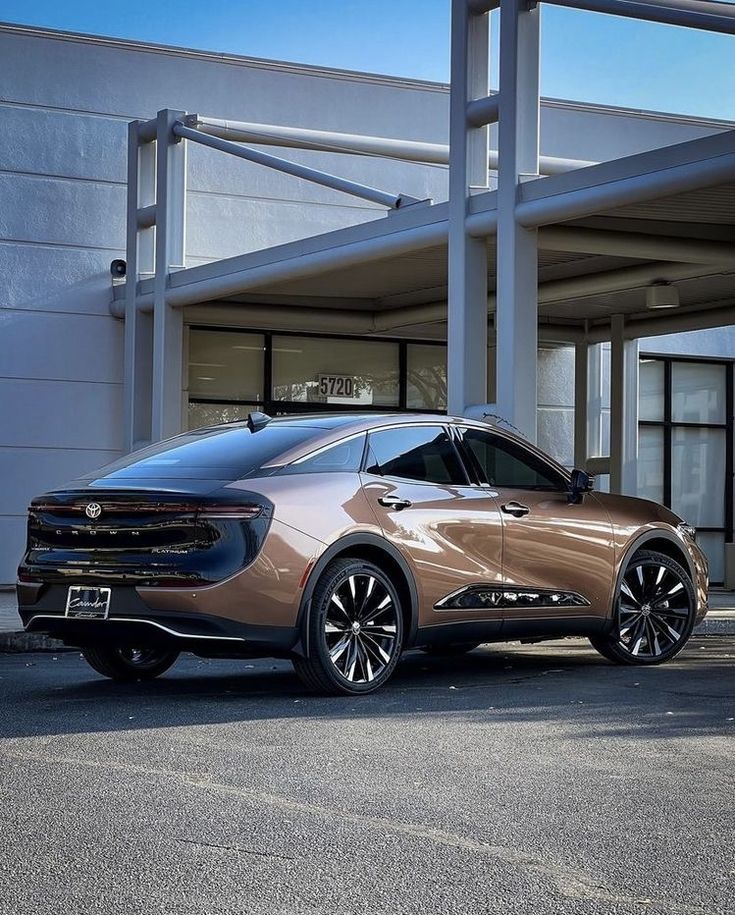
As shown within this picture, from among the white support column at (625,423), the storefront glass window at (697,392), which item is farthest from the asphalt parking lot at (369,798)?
the storefront glass window at (697,392)

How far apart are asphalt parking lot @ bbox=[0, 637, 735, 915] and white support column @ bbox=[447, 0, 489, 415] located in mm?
5105

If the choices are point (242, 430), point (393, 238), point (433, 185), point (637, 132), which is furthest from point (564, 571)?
point (637, 132)

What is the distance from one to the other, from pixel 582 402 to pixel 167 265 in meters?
7.15

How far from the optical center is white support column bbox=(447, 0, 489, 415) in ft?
46.6

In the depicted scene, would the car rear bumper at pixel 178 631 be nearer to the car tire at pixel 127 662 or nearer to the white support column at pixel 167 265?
the car tire at pixel 127 662

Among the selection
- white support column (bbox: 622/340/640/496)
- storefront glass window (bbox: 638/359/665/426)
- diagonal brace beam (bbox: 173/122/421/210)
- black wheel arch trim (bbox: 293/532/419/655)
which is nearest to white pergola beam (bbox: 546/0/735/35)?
diagonal brace beam (bbox: 173/122/421/210)

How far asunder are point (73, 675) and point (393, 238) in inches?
257

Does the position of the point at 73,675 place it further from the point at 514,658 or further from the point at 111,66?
the point at 111,66

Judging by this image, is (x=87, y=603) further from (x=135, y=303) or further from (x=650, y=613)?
(x=135, y=303)

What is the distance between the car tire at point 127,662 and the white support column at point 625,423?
1337 cm


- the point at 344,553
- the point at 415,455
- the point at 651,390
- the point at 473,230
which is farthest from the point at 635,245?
the point at 651,390

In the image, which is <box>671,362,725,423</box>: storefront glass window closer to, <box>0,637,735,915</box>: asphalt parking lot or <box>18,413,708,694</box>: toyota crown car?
<box>18,413,708,694</box>: toyota crown car

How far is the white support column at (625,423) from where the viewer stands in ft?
73.2

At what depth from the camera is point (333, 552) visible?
872 cm
